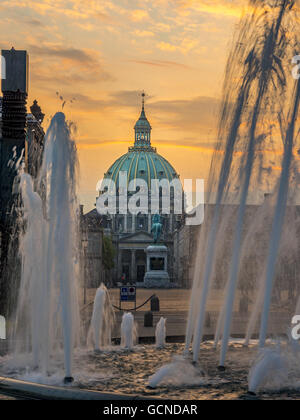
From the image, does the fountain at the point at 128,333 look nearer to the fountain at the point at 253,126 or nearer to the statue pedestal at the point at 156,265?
the fountain at the point at 253,126

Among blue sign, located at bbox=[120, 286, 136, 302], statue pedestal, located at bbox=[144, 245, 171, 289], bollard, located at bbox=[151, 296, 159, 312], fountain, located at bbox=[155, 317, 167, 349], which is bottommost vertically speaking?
fountain, located at bbox=[155, 317, 167, 349]

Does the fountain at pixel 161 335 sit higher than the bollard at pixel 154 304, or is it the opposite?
the bollard at pixel 154 304

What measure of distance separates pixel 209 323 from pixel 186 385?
14415 millimetres

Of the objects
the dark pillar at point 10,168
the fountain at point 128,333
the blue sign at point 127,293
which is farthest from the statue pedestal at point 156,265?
the fountain at point 128,333

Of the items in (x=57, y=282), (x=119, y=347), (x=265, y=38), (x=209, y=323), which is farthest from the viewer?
(x=209, y=323)

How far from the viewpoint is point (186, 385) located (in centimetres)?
1596

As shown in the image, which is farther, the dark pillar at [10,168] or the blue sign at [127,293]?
the blue sign at [127,293]

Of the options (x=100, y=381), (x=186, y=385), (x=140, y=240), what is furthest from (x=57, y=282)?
(x=140, y=240)

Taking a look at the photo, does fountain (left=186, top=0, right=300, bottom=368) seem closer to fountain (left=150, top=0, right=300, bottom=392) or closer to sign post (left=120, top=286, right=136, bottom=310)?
fountain (left=150, top=0, right=300, bottom=392)

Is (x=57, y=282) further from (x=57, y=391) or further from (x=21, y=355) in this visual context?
(x=57, y=391)

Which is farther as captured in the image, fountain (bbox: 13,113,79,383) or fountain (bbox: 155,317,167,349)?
fountain (bbox: 155,317,167,349)

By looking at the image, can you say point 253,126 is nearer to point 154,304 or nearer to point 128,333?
point 128,333

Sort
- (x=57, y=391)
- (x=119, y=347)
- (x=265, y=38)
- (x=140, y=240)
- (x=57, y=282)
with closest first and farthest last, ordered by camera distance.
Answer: (x=57, y=391) → (x=57, y=282) → (x=265, y=38) → (x=119, y=347) → (x=140, y=240)

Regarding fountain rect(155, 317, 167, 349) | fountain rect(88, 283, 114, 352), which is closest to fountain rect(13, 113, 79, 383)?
fountain rect(88, 283, 114, 352)
